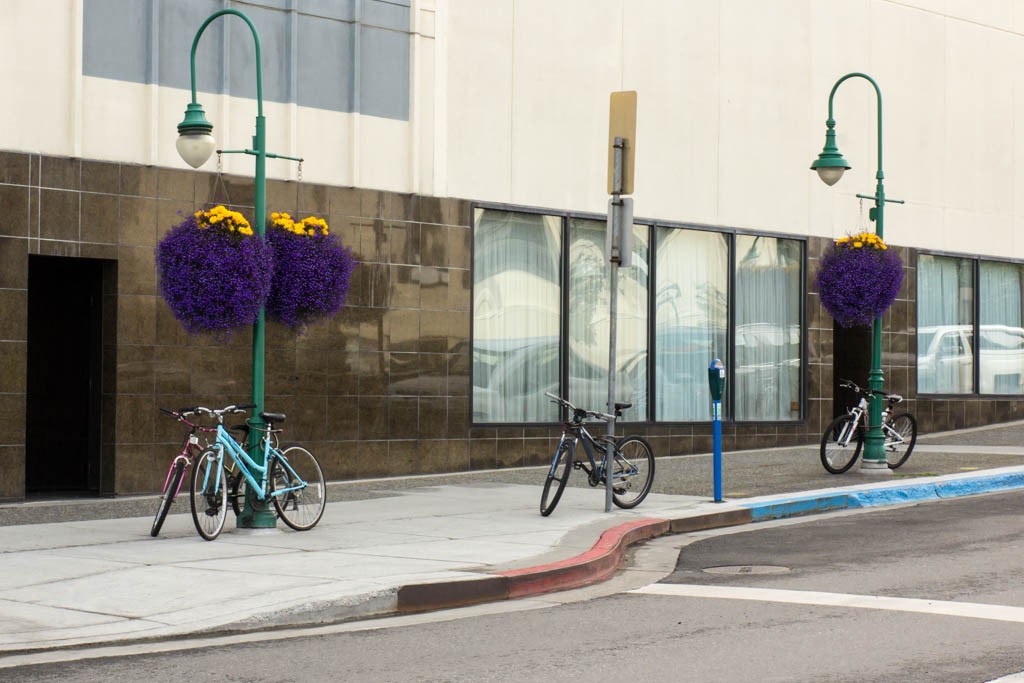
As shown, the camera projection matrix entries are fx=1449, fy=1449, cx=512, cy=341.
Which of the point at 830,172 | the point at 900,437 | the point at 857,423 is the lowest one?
the point at 900,437

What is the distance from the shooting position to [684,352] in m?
22.0

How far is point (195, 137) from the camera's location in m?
12.6

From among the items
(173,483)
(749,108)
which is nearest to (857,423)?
(749,108)

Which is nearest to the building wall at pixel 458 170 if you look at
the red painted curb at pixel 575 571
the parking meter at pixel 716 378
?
the parking meter at pixel 716 378

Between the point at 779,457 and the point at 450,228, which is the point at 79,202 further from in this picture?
the point at 779,457

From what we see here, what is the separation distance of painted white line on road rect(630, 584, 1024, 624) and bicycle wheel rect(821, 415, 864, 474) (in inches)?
311

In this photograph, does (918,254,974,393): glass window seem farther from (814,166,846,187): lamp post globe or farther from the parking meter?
the parking meter

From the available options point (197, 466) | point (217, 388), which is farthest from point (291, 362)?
point (197, 466)

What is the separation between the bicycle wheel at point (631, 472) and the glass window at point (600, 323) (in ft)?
17.6

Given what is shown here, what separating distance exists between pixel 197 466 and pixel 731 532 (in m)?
4.92

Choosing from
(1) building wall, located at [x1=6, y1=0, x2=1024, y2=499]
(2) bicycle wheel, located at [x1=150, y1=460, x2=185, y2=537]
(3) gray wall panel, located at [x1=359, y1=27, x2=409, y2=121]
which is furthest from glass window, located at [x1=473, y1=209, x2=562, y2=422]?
(2) bicycle wheel, located at [x1=150, y1=460, x2=185, y2=537]

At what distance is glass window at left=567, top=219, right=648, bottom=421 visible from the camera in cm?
2058

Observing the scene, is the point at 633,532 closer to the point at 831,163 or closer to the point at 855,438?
the point at 855,438

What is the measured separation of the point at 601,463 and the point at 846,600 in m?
5.30
